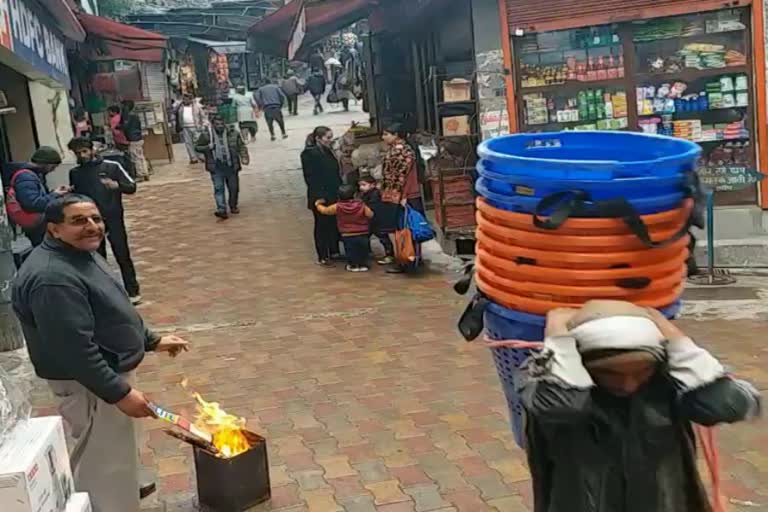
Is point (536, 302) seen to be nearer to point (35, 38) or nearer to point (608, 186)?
point (608, 186)

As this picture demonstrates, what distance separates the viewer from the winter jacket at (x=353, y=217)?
10.1 m

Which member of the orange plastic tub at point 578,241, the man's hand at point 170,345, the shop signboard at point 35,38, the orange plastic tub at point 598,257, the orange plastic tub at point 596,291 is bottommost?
the man's hand at point 170,345

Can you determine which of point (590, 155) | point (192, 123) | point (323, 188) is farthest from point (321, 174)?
point (192, 123)

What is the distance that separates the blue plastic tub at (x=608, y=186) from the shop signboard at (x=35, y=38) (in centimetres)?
644

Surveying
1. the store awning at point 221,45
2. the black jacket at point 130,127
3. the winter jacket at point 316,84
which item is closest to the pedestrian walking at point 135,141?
the black jacket at point 130,127

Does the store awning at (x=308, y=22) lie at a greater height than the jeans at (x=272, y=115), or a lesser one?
greater

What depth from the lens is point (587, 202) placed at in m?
2.71

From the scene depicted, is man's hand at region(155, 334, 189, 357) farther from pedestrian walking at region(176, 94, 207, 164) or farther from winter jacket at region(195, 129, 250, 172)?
pedestrian walking at region(176, 94, 207, 164)

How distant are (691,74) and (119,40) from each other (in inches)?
416

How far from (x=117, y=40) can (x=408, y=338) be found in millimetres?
11254

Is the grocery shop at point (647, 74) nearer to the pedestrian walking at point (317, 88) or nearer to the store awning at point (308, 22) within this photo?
the store awning at point (308, 22)

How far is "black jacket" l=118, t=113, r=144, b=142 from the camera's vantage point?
59.4 ft

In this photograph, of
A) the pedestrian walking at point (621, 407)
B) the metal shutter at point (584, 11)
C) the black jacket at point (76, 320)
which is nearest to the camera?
the pedestrian walking at point (621, 407)

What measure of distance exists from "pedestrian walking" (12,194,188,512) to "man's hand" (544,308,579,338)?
1982mm
